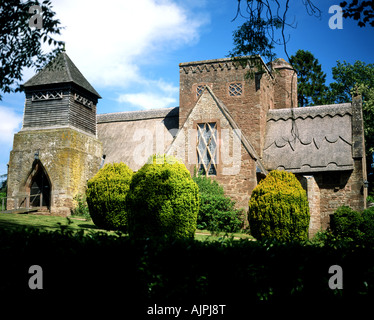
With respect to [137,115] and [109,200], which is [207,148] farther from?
[137,115]

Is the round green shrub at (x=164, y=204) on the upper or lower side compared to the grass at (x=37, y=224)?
upper

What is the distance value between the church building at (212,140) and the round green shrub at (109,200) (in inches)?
227

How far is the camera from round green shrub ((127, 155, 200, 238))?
12961mm

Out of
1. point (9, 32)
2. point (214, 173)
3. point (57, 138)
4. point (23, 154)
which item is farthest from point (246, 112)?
point (9, 32)

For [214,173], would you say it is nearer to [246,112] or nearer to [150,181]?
[246,112]

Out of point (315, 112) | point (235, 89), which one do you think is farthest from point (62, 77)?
point (315, 112)

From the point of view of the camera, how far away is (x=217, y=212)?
19172mm

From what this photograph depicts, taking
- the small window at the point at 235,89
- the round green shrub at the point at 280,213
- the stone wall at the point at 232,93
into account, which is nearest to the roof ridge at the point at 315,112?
the stone wall at the point at 232,93

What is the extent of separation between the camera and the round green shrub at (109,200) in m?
16.3

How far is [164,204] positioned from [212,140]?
30.5 feet

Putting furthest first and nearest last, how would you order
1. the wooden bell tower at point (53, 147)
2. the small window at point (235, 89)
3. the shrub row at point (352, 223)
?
1. the small window at point (235, 89)
2. the wooden bell tower at point (53, 147)
3. the shrub row at point (352, 223)

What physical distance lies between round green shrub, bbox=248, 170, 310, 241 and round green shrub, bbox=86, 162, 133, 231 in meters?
5.48

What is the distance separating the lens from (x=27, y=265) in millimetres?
5297

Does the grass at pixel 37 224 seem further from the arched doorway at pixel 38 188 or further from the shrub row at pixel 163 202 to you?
the arched doorway at pixel 38 188
